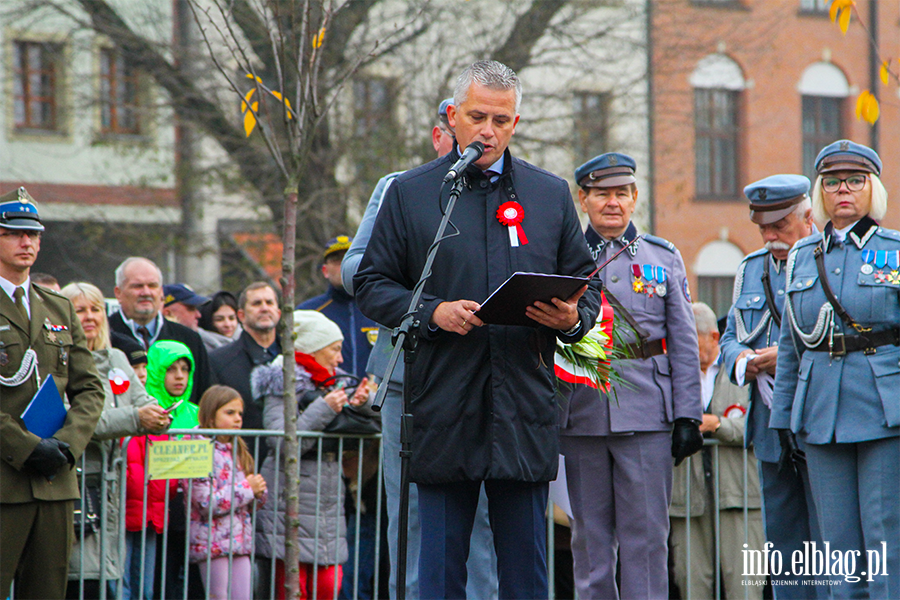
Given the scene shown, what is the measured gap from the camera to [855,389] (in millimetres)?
4559

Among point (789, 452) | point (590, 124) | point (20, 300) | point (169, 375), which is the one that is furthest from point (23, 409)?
point (590, 124)

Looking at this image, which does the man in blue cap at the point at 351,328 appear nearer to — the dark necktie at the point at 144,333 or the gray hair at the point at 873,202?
the dark necktie at the point at 144,333

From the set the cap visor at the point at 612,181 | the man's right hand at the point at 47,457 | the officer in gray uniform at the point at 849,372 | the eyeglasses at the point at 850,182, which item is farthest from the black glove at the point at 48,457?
the eyeglasses at the point at 850,182

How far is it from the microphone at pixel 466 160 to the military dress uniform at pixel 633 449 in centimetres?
173

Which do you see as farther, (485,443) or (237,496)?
(237,496)

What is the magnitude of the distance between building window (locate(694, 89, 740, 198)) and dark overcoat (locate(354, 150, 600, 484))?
20.4 metres

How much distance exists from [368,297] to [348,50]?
10.7 metres

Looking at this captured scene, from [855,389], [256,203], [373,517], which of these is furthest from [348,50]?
[855,389]

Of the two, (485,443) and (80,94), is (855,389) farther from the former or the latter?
(80,94)

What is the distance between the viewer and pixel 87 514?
5.44 m

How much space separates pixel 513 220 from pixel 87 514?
303cm

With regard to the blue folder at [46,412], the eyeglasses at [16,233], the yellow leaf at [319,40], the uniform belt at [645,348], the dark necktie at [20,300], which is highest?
the yellow leaf at [319,40]

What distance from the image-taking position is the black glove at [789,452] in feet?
16.4

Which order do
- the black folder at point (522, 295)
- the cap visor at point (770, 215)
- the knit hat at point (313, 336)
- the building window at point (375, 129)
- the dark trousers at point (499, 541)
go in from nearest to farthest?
the black folder at point (522, 295), the dark trousers at point (499, 541), the cap visor at point (770, 215), the knit hat at point (313, 336), the building window at point (375, 129)
